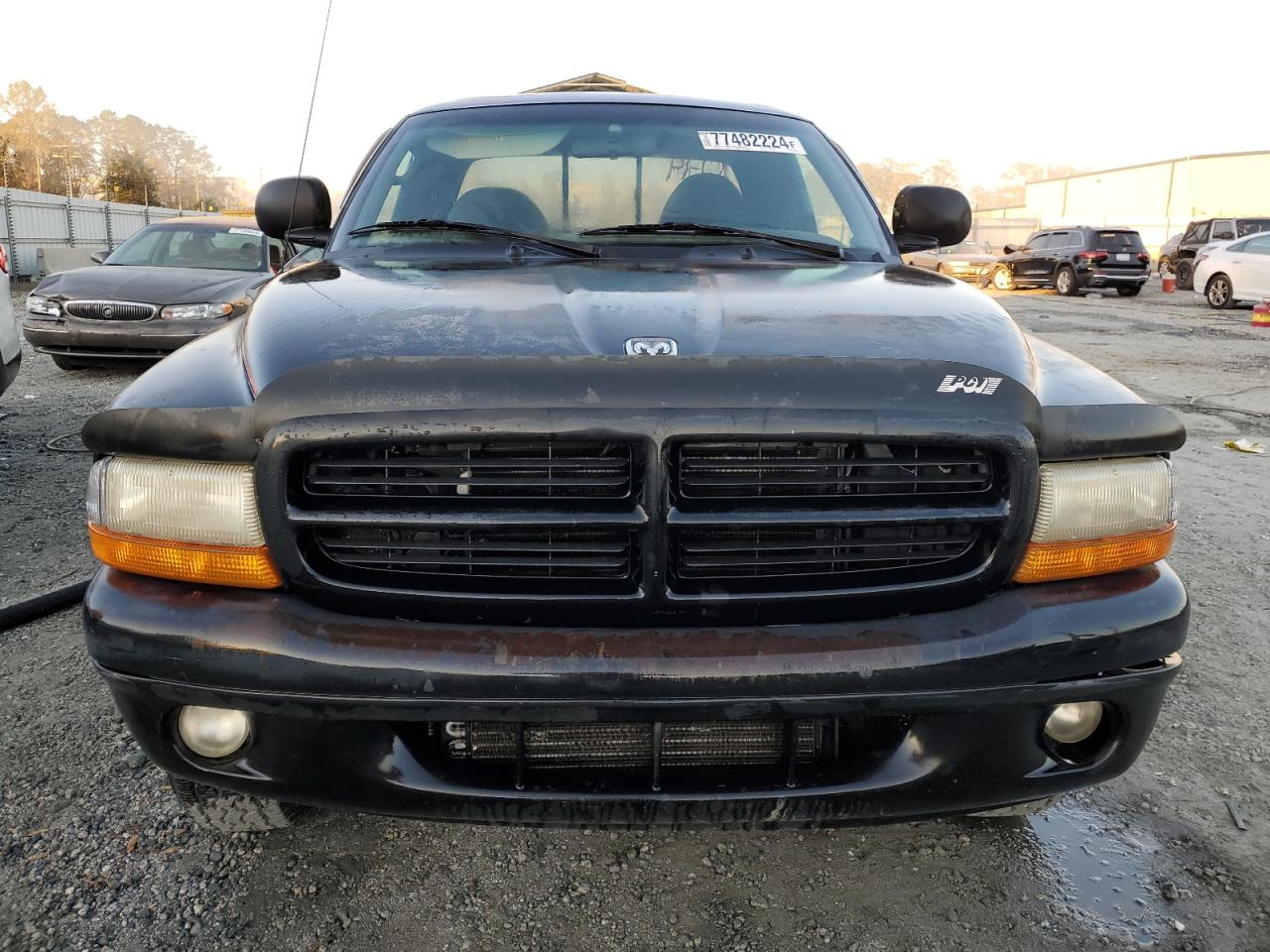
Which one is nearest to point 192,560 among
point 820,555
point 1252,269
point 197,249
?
point 820,555

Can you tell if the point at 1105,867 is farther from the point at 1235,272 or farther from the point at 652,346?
the point at 1235,272

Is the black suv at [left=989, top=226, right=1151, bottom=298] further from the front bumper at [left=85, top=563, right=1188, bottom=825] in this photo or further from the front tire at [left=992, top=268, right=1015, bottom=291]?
the front bumper at [left=85, top=563, right=1188, bottom=825]

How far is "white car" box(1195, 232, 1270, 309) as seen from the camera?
1735cm

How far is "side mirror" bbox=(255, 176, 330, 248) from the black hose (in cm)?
139

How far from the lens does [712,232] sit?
8.83 feet

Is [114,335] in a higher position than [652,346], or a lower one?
lower

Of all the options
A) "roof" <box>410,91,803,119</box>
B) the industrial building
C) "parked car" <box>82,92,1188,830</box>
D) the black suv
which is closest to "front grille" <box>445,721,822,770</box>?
"parked car" <box>82,92,1188,830</box>

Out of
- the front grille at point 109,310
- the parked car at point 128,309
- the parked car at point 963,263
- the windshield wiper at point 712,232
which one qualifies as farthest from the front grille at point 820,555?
the parked car at point 963,263

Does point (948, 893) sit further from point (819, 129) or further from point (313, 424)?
point (819, 129)

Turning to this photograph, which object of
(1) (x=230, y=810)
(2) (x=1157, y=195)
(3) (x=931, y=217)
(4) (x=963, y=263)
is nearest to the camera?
(1) (x=230, y=810)

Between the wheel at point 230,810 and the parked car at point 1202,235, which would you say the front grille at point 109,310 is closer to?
the wheel at point 230,810

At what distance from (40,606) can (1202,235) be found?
87.9ft

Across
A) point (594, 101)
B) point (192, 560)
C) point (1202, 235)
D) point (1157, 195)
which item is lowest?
point (192, 560)

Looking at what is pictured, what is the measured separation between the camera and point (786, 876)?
2133 mm
